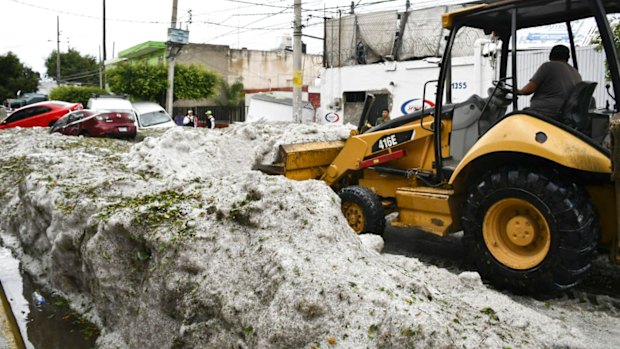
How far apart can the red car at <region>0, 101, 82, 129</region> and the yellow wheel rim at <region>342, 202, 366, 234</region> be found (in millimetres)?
19397

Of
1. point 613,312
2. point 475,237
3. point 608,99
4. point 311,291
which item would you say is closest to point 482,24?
point 608,99

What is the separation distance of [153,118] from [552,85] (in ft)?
68.3

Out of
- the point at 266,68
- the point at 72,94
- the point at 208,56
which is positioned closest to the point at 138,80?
the point at 72,94

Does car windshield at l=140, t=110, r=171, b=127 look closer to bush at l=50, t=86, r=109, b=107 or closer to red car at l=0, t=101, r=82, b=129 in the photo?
red car at l=0, t=101, r=82, b=129

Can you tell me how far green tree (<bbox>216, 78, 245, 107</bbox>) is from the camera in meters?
44.7

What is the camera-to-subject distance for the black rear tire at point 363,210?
697cm

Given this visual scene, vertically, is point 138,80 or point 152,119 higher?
point 138,80

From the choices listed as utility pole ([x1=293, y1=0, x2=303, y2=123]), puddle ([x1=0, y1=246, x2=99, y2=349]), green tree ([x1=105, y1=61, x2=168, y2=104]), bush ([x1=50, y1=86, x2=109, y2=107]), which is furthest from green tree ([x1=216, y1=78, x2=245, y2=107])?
puddle ([x1=0, y1=246, x2=99, y2=349])

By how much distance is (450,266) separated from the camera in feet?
21.8

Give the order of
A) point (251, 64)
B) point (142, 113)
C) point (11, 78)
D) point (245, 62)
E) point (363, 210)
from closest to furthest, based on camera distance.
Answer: point (363, 210)
point (142, 113)
point (245, 62)
point (251, 64)
point (11, 78)

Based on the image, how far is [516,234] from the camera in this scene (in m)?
5.50

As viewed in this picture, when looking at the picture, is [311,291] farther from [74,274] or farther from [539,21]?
[539,21]

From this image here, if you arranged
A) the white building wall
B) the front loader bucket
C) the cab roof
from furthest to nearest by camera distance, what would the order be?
the white building wall → the front loader bucket → the cab roof

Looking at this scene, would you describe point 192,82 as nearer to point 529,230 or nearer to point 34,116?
point 34,116
